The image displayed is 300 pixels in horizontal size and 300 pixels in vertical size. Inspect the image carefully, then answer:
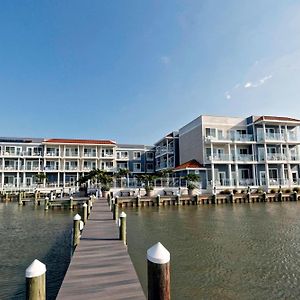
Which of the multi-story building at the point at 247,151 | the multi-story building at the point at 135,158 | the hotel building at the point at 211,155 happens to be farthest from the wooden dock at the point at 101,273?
the multi-story building at the point at 135,158

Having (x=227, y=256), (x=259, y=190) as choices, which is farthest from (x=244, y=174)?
(x=227, y=256)

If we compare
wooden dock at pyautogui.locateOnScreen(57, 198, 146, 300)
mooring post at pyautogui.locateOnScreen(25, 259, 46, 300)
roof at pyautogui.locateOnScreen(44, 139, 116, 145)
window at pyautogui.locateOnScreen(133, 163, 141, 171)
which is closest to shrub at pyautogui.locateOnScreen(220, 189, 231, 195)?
window at pyautogui.locateOnScreen(133, 163, 141, 171)

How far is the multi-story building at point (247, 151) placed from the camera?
35.3m

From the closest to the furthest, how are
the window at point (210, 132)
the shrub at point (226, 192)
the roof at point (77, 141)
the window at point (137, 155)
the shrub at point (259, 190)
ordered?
1. the shrub at point (226, 192)
2. the shrub at point (259, 190)
3. the window at point (210, 132)
4. the roof at point (77, 141)
5. the window at point (137, 155)

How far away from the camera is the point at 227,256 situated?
10.0 metres

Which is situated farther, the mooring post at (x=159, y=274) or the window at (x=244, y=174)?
the window at (x=244, y=174)

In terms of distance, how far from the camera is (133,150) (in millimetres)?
52250

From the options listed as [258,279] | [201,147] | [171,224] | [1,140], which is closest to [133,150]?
[201,147]

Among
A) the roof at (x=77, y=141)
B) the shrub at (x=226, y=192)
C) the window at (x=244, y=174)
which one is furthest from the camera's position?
A: the roof at (x=77, y=141)

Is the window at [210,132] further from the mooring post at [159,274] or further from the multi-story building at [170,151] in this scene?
the mooring post at [159,274]

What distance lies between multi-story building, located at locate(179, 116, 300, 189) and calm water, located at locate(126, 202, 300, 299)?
59.9ft

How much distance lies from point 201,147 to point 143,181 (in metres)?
9.46

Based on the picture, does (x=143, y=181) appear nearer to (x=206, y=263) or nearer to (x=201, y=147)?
(x=201, y=147)

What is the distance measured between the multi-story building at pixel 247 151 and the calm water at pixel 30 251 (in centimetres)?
2264
